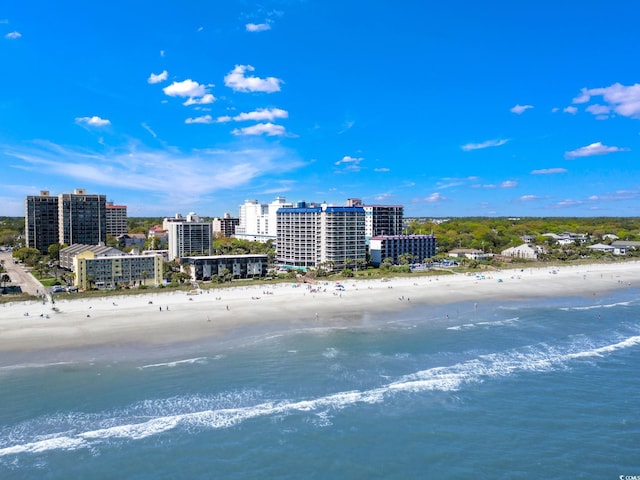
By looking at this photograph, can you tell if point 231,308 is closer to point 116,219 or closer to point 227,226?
point 116,219

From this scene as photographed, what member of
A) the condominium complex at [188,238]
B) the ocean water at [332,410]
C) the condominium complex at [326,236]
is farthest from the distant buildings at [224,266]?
the ocean water at [332,410]

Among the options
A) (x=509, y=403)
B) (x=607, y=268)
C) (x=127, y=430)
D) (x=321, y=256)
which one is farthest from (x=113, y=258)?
(x=607, y=268)

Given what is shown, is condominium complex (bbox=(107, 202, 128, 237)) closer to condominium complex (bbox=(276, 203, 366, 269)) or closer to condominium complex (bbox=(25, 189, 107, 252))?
condominium complex (bbox=(25, 189, 107, 252))

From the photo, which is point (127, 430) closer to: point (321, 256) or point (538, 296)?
point (538, 296)

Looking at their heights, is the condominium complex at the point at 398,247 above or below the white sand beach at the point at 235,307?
above

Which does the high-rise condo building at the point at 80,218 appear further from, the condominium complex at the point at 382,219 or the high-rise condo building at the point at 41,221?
the condominium complex at the point at 382,219

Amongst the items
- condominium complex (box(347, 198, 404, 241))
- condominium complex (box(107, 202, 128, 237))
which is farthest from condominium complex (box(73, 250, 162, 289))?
condominium complex (box(107, 202, 128, 237))
